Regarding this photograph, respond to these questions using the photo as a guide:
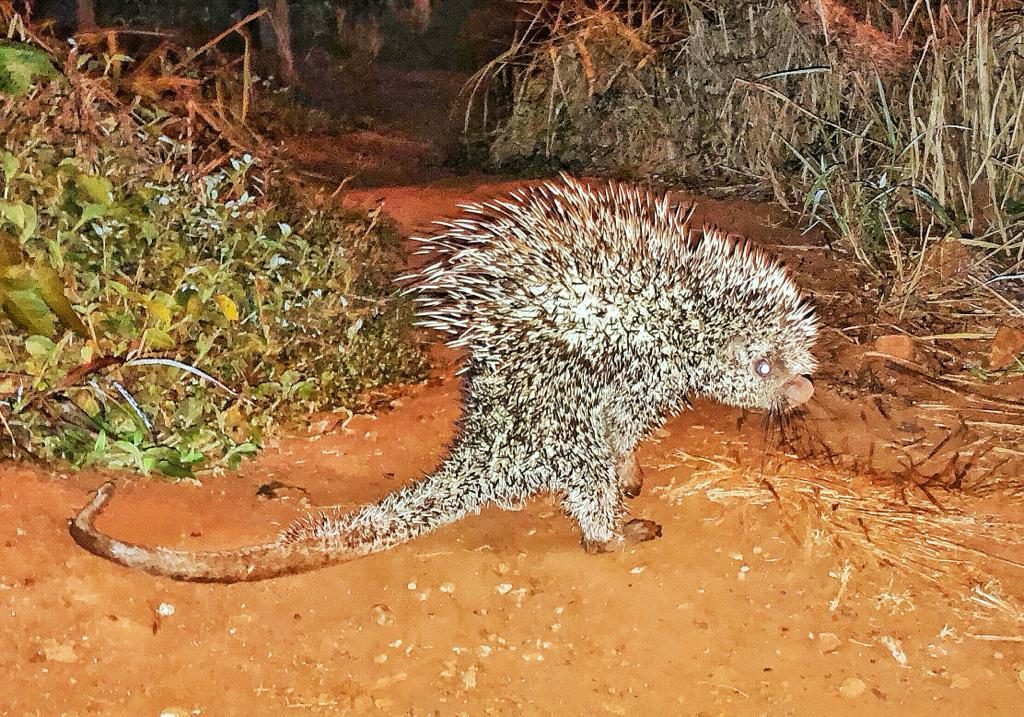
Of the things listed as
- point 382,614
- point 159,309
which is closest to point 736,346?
point 382,614

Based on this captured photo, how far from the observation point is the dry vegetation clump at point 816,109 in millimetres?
4488

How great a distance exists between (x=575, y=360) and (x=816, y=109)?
13.1ft

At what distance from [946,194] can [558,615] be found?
A: 3.61m

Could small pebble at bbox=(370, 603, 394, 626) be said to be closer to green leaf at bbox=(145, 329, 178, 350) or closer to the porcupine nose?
green leaf at bbox=(145, 329, 178, 350)

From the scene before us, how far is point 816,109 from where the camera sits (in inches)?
230

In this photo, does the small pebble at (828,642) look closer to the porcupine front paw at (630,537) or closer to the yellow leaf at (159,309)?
the porcupine front paw at (630,537)

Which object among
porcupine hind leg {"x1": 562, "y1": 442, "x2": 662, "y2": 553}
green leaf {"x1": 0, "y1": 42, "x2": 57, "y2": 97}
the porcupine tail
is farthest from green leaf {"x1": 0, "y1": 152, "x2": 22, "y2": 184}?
porcupine hind leg {"x1": 562, "y1": 442, "x2": 662, "y2": 553}

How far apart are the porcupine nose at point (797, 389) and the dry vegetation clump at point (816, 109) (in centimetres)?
165

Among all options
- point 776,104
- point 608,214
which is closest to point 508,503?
point 608,214

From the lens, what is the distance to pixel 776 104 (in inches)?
240

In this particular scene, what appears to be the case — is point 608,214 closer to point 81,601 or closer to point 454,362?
point 454,362

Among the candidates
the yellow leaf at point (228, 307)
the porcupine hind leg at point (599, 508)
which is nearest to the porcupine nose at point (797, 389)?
the porcupine hind leg at point (599, 508)

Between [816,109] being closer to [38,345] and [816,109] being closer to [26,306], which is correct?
[38,345]

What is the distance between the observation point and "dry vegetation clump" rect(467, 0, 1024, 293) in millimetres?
4488
